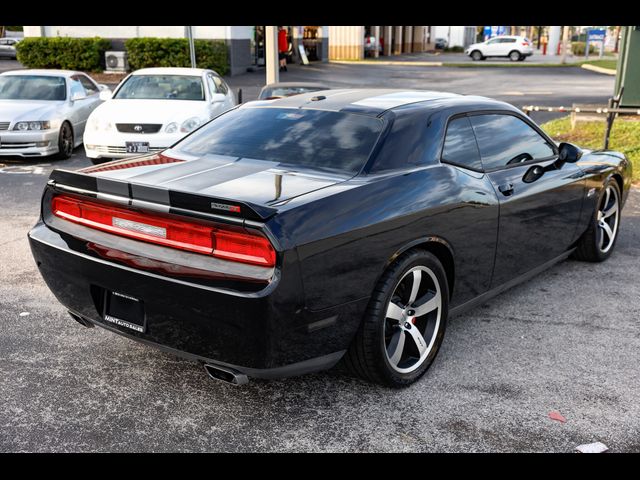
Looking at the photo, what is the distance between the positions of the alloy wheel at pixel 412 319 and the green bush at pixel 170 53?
23695 millimetres

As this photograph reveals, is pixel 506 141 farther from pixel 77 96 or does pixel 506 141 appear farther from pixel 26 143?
pixel 77 96

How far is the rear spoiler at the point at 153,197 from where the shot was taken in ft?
9.94

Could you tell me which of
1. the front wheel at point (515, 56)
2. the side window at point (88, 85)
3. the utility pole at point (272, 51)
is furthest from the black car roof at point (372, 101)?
the front wheel at point (515, 56)

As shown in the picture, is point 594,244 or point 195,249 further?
point 594,244

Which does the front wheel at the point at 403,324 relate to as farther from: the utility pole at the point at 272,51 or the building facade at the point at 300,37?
the building facade at the point at 300,37

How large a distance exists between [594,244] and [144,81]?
790cm

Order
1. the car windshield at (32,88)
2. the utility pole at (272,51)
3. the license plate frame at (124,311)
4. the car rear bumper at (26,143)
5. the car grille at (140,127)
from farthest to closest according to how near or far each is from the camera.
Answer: the utility pole at (272,51) → the car windshield at (32,88) → the car rear bumper at (26,143) → the car grille at (140,127) → the license plate frame at (124,311)

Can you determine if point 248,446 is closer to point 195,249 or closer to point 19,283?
point 195,249

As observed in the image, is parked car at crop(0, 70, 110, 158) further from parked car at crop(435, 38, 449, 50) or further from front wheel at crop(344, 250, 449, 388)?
parked car at crop(435, 38, 449, 50)

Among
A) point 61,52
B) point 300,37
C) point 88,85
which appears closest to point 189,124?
point 88,85

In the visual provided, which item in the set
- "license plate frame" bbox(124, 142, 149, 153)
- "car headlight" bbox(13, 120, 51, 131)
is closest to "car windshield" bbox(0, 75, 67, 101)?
"car headlight" bbox(13, 120, 51, 131)

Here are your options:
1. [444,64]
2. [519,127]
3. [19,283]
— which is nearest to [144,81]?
[19,283]

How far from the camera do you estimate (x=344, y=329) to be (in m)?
3.32
